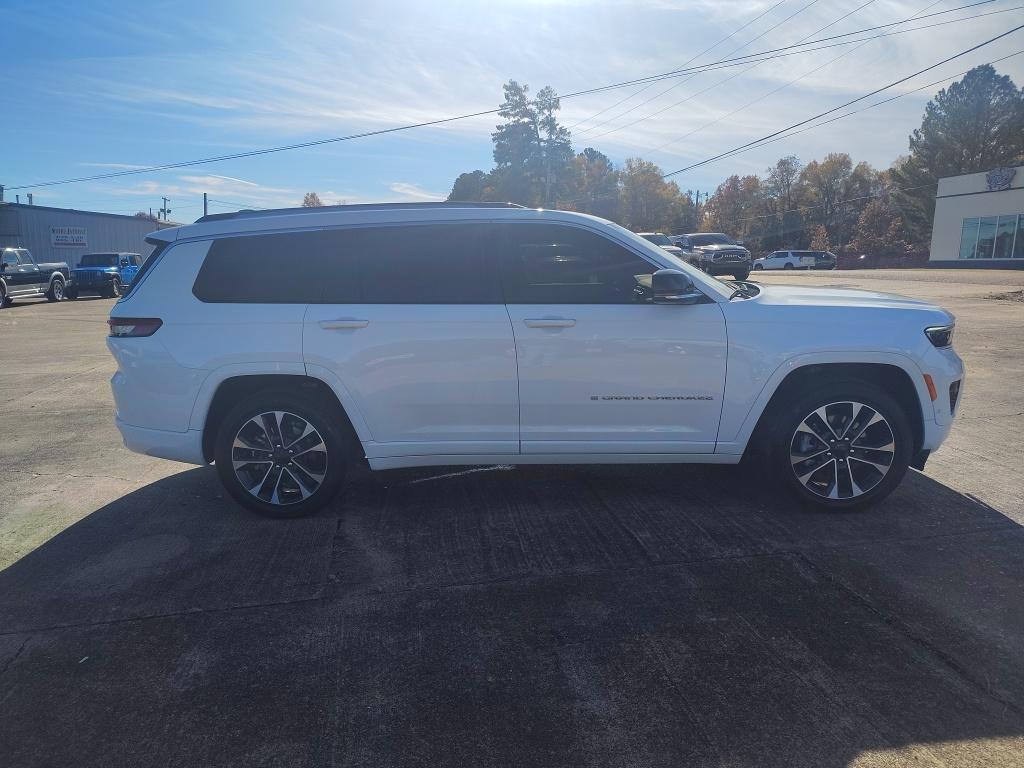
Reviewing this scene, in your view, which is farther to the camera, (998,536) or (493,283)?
(493,283)

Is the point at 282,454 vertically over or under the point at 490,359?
under

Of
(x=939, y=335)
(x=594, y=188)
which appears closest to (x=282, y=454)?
(x=939, y=335)

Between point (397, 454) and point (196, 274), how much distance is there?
1.72 metres

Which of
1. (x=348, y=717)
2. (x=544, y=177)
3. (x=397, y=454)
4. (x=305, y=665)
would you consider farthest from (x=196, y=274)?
(x=544, y=177)

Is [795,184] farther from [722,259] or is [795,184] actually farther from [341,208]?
[341,208]

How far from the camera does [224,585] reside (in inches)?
153

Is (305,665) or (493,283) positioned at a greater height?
(493,283)

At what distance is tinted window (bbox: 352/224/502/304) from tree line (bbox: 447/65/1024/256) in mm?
52882

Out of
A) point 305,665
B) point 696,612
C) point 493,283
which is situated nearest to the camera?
point 305,665

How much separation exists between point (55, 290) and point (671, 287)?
101 feet

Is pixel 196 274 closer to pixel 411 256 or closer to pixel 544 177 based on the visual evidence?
pixel 411 256

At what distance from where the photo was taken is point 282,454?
462 cm

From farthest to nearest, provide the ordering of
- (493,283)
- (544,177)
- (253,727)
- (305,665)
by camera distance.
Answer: (544,177) → (493,283) → (305,665) → (253,727)

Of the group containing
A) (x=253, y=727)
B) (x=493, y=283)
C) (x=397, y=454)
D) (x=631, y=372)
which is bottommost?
(x=253, y=727)
